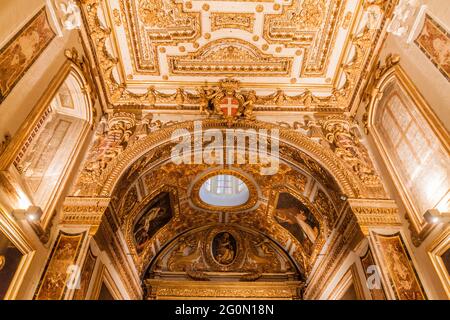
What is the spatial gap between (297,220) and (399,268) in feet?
15.6

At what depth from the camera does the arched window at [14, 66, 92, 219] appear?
21.3ft

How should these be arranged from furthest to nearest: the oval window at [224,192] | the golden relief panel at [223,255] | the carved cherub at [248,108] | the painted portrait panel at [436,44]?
the golden relief panel at [223,255] → the oval window at [224,192] → the carved cherub at [248,108] → the painted portrait panel at [436,44]

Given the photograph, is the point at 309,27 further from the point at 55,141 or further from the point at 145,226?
the point at 145,226

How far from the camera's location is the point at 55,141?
24.8 feet

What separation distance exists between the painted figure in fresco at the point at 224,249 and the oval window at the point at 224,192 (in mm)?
1789

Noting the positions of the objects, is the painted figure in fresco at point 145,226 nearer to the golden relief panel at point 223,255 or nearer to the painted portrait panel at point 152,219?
the painted portrait panel at point 152,219

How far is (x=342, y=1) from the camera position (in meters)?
7.99

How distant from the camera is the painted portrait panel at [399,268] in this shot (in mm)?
5879

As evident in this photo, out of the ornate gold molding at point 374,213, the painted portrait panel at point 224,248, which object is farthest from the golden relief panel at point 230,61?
the painted portrait panel at point 224,248

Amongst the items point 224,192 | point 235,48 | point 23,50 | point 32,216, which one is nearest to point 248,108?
point 235,48

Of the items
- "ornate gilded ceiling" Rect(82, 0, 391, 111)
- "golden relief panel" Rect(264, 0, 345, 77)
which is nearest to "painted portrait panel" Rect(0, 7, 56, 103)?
"ornate gilded ceiling" Rect(82, 0, 391, 111)

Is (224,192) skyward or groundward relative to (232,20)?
groundward

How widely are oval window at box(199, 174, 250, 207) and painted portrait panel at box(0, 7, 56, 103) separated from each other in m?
7.10
